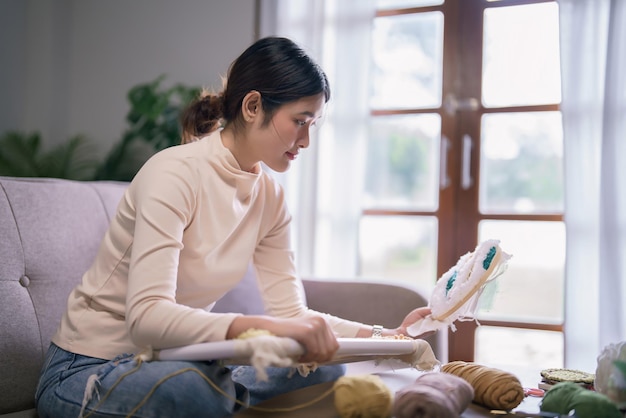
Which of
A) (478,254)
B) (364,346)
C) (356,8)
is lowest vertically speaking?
(364,346)

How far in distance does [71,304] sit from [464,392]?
737 mm

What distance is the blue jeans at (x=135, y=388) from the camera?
1050 mm

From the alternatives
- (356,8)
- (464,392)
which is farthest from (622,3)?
(464,392)

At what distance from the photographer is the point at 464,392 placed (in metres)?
1.11

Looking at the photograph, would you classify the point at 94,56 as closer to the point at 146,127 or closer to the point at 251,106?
the point at 146,127

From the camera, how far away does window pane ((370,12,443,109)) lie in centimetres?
294

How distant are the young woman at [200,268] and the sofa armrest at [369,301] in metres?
0.32

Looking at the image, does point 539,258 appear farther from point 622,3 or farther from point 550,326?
point 622,3

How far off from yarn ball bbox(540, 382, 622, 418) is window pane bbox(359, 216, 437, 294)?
1.76m

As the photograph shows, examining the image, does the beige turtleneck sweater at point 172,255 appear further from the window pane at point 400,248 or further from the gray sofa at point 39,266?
the window pane at point 400,248

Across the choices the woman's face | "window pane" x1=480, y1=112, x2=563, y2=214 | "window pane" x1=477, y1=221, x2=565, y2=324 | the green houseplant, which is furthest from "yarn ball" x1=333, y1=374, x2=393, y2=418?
the green houseplant

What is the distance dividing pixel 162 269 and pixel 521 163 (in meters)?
2.08

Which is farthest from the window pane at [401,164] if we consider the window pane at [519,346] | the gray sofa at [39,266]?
the gray sofa at [39,266]

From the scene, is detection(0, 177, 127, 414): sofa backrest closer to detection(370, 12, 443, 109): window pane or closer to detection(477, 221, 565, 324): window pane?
detection(370, 12, 443, 109): window pane
